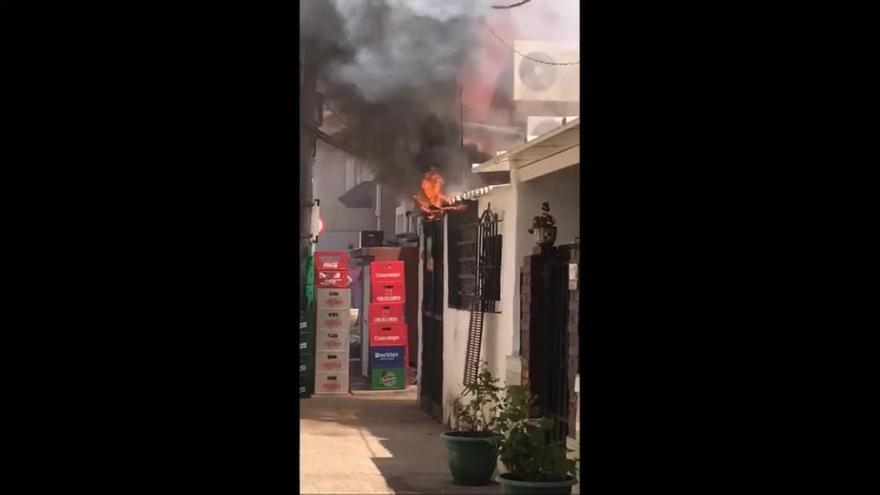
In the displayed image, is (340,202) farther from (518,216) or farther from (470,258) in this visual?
(518,216)

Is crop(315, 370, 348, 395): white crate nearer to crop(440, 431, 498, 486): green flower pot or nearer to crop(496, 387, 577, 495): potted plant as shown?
crop(440, 431, 498, 486): green flower pot

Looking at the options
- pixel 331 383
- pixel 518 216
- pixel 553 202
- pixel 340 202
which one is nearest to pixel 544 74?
pixel 331 383

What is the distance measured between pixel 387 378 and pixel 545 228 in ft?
25.3

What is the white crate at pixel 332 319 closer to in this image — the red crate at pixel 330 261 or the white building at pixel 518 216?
the red crate at pixel 330 261

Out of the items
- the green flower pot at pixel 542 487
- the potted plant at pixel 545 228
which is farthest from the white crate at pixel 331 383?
the green flower pot at pixel 542 487

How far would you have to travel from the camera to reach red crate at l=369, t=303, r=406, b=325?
52.4ft

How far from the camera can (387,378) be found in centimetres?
1631

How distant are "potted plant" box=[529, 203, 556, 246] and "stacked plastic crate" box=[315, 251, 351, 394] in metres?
6.75

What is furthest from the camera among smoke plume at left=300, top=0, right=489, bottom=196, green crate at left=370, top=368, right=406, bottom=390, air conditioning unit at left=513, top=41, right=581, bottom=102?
smoke plume at left=300, top=0, right=489, bottom=196

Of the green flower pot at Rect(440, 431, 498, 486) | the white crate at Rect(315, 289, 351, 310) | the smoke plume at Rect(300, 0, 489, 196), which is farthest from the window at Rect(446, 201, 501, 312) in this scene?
the smoke plume at Rect(300, 0, 489, 196)

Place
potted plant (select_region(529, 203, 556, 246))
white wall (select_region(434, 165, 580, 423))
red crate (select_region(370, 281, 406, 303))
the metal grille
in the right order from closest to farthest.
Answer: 1. potted plant (select_region(529, 203, 556, 246))
2. white wall (select_region(434, 165, 580, 423))
3. the metal grille
4. red crate (select_region(370, 281, 406, 303))
